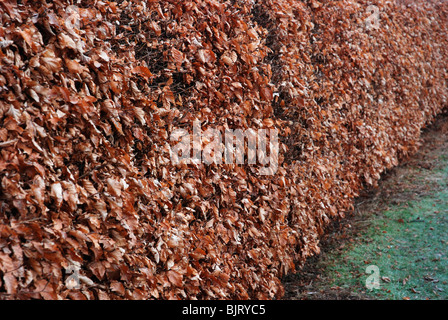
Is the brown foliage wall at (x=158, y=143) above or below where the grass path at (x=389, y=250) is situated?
above

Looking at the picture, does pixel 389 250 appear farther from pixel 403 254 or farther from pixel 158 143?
pixel 158 143

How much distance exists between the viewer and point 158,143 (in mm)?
2531

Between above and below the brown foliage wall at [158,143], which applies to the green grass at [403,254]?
below

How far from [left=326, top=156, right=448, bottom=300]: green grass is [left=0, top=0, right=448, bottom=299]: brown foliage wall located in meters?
0.48

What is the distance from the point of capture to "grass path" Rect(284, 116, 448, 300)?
154 inches

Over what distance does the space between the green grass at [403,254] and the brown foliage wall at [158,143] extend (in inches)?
18.9

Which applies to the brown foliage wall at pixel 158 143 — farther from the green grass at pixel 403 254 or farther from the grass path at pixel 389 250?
the green grass at pixel 403 254

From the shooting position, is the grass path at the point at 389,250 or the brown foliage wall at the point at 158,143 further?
the grass path at the point at 389,250

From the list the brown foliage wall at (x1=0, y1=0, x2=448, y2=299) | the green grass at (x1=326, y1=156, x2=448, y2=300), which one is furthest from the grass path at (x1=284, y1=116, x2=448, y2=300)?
→ the brown foliage wall at (x1=0, y1=0, x2=448, y2=299)

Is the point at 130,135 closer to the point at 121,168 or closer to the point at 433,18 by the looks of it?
the point at 121,168

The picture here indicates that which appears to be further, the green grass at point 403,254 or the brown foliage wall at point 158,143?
the green grass at point 403,254

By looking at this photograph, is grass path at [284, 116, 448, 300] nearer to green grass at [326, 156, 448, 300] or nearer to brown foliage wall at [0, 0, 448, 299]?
green grass at [326, 156, 448, 300]

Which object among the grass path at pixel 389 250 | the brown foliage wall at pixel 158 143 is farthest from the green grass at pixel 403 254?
the brown foliage wall at pixel 158 143

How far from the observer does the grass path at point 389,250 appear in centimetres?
391
